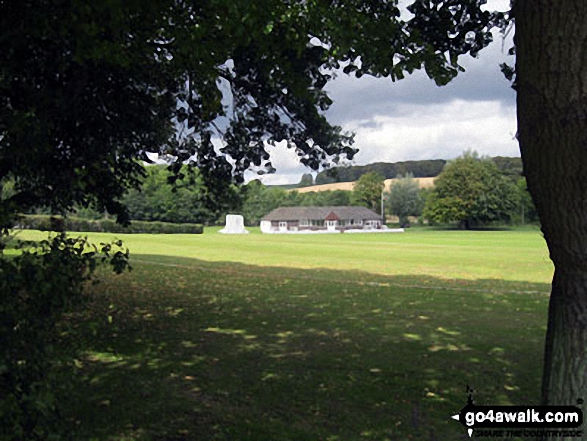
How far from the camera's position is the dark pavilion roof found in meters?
106

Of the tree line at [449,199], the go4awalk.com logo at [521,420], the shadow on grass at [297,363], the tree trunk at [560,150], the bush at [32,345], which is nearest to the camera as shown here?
the bush at [32,345]

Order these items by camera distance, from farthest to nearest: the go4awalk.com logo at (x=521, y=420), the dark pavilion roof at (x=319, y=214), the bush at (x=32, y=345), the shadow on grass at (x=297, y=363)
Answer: the dark pavilion roof at (x=319, y=214) → the shadow on grass at (x=297, y=363) → the go4awalk.com logo at (x=521, y=420) → the bush at (x=32, y=345)

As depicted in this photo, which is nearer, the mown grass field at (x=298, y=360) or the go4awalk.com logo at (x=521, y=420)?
the go4awalk.com logo at (x=521, y=420)

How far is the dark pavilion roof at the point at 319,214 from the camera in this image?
105562 mm

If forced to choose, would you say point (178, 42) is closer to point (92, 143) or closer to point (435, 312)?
point (92, 143)

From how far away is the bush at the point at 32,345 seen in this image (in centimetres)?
278

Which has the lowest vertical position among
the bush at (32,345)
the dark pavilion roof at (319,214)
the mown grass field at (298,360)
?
the mown grass field at (298,360)

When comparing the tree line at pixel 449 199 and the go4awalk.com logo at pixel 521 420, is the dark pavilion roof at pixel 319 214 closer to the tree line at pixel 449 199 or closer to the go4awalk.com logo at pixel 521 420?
the tree line at pixel 449 199

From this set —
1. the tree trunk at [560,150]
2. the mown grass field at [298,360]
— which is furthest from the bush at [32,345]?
the tree trunk at [560,150]

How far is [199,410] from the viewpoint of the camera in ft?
17.6

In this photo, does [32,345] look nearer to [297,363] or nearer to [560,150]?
[560,150]

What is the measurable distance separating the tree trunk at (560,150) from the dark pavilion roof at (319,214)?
101381 millimetres

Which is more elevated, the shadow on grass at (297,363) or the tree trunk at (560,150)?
the tree trunk at (560,150)

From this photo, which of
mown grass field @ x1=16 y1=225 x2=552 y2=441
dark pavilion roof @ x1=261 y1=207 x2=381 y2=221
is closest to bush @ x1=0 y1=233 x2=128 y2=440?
mown grass field @ x1=16 y1=225 x2=552 y2=441
